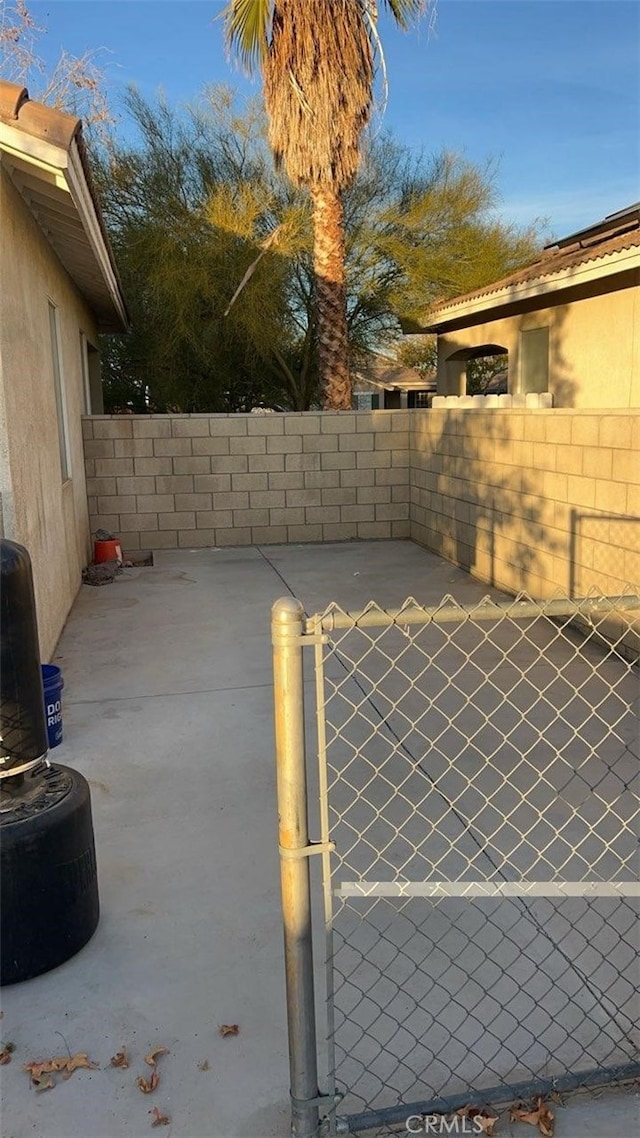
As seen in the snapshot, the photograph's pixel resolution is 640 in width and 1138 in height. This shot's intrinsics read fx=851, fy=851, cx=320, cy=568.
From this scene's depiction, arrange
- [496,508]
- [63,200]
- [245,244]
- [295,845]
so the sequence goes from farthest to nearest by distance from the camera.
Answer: [245,244], [496,508], [63,200], [295,845]

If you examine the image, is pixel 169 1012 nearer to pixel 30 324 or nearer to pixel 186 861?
pixel 186 861

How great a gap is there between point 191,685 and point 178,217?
12.3m

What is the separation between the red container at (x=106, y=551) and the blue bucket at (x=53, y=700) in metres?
5.38

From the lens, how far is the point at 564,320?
10.9 meters

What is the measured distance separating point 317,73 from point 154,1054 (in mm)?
11632

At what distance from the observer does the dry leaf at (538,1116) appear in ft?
6.72

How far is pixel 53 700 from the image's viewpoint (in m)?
4.33

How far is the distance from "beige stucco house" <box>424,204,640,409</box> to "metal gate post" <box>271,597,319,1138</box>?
6993 mm

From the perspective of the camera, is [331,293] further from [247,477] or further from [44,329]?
[44,329]

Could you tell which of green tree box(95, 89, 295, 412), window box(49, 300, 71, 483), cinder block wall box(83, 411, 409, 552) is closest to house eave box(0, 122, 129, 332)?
window box(49, 300, 71, 483)

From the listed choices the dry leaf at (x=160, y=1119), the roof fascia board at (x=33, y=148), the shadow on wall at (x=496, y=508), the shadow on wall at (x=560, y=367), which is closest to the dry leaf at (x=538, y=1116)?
the dry leaf at (x=160, y=1119)

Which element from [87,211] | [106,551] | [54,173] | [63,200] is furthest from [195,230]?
[54,173]

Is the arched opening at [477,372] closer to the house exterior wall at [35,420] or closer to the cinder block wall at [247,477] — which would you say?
the cinder block wall at [247,477]

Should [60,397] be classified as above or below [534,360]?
below
